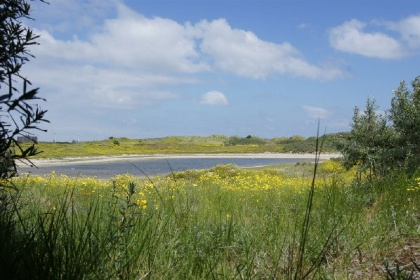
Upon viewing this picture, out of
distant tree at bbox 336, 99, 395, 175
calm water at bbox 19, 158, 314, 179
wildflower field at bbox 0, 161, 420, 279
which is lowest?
calm water at bbox 19, 158, 314, 179

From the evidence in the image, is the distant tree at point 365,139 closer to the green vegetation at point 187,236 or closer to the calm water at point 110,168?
the green vegetation at point 187,236

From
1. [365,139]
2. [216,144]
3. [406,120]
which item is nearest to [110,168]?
[365,139]

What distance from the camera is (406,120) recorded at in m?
12.2

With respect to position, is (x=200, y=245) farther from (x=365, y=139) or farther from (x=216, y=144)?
(x=216, y=144)

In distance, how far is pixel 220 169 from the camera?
29406 mm

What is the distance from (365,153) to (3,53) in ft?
40.7

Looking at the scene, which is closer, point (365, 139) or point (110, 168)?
point (365, 139)

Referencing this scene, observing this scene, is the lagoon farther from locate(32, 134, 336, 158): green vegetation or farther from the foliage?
locate(32, 134, 336, 158): green vegetation

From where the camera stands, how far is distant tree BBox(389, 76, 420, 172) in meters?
11.8

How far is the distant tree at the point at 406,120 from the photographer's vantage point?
38.7 feet

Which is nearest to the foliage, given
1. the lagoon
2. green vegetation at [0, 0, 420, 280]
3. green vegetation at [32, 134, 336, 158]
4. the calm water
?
green vegetation at [0, 0, 420, 280]

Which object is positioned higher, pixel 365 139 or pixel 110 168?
pixel 365 139

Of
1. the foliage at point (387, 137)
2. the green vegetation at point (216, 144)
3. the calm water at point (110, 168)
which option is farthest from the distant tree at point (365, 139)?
the green vegetation at point (216, 144)

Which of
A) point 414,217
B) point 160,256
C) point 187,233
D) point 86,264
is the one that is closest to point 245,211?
point 414,217
